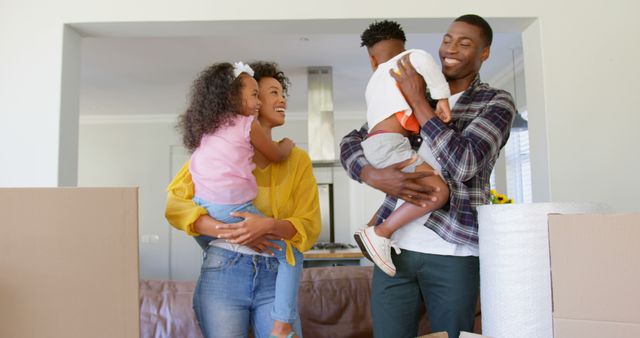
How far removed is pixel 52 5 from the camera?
2.65 m

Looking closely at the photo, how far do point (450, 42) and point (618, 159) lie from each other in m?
1.49

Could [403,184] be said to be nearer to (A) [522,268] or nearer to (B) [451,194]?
(B) [451,194]

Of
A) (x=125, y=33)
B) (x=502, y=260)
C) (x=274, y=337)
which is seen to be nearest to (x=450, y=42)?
(x=502, y=260)

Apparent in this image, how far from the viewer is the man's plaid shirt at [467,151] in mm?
1234

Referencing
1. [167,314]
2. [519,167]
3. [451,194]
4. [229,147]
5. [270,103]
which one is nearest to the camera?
[451,194]

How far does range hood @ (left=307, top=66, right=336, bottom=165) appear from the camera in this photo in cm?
533

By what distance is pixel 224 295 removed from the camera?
4.64ft

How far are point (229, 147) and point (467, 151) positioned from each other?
64cm

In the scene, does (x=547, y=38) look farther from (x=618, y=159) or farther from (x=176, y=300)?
(x=176, y=300)

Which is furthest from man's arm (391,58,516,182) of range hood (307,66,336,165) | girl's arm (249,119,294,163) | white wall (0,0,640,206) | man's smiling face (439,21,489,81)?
range hood (307,66,336,165)

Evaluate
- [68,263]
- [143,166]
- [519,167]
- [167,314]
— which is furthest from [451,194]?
[143,166]

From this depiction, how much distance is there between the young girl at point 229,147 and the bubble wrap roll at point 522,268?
1.96 feet

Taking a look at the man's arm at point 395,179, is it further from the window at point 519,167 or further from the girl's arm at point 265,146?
the window at point 519,167

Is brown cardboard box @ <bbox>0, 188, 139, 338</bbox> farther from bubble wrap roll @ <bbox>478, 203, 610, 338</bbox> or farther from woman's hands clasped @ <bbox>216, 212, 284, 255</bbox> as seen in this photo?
bubble wrap roll @ <bbox>478, 203, 610, 338</bbox>
